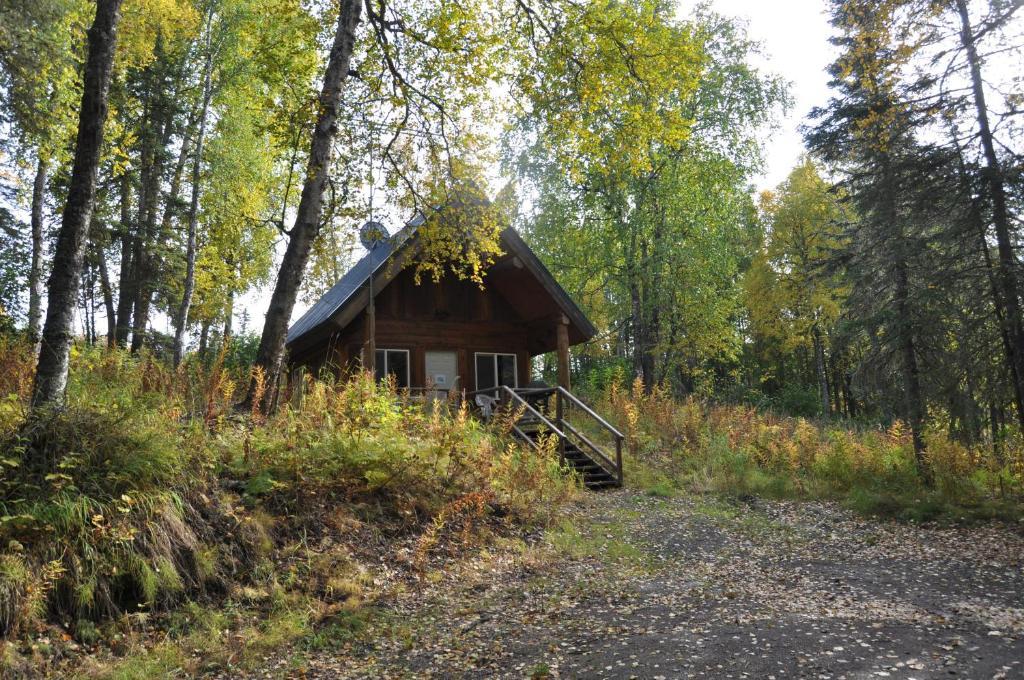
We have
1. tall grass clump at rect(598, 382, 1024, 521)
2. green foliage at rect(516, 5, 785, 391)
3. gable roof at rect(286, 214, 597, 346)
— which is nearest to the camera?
tall grass clump at rect(598, 382, 1024, 521)

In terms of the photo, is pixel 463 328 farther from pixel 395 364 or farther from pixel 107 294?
pixel 107 294

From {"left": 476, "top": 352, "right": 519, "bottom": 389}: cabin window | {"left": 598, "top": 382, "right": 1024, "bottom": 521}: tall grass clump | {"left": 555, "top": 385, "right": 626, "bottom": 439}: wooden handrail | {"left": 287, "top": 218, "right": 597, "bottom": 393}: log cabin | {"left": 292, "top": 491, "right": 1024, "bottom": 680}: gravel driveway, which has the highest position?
{"left": 287, "top": 218, "right": 597, "bottom": 393}: log cabin

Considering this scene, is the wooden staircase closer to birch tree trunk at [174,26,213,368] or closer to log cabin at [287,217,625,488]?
log cabin at [287,217,625,488]

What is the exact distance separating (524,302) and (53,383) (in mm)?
13737

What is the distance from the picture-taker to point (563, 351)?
17.5 meters

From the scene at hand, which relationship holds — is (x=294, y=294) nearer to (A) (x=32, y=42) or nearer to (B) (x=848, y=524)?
(A) (x=32, y=42)

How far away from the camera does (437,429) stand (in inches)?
343

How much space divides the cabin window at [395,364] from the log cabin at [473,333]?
3 cm

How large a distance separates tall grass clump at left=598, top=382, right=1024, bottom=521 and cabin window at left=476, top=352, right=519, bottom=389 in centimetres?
306

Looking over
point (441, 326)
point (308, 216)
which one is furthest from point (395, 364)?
point (308, 216)

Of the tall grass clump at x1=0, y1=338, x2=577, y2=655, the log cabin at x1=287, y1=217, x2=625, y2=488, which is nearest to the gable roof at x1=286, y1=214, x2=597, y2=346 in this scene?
the log cabin at x1=287, y1=217, x2=625, y2=488

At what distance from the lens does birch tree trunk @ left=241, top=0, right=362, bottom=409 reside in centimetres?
840

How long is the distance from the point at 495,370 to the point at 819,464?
8876 mm

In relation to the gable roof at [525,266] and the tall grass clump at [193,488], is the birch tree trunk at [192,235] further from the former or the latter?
the tall grass clump at [193,488]
